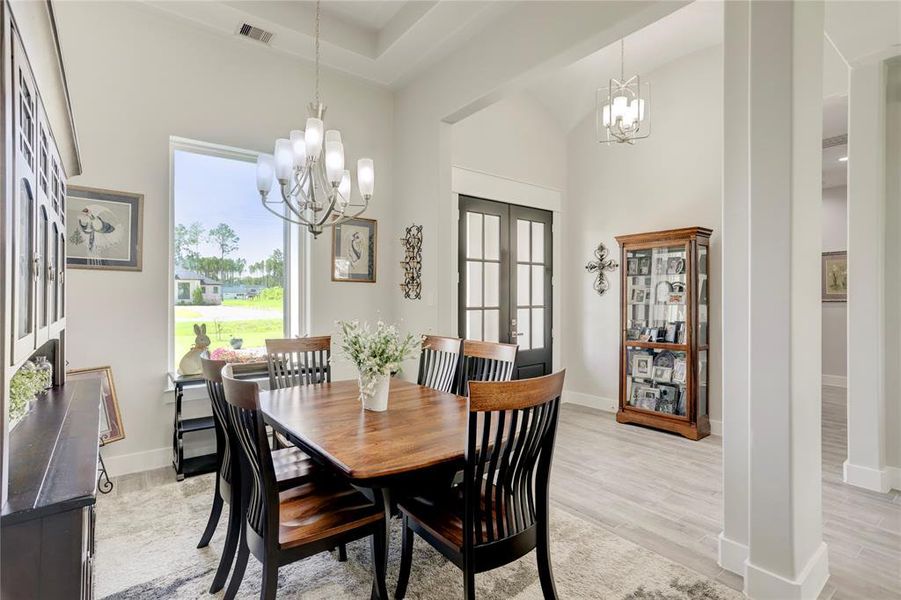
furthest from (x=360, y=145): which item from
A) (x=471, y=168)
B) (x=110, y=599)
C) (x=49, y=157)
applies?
(x=110, y=599)

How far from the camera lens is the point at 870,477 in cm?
306

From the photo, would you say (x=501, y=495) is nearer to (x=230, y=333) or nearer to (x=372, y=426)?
(x=372, y=426)

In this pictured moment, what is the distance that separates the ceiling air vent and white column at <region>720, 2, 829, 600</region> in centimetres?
328

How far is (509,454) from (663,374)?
133 inches

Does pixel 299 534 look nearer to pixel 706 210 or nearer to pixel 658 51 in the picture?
pixel 706 210

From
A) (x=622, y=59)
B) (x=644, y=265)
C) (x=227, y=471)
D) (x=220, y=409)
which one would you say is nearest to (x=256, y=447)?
(x=220, y=409)

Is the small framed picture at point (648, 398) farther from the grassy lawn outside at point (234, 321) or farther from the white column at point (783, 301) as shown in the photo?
the grassy lawn outside at point (234, 321)

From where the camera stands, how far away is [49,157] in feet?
6.23

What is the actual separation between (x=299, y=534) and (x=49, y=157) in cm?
188

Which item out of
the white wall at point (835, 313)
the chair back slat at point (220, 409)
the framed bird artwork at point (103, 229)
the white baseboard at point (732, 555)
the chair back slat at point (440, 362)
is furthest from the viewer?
the white wall at point (835, 313)

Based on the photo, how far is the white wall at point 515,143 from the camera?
4.68 m

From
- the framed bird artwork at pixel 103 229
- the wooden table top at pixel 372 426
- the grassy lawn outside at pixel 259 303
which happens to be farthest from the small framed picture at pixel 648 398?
the framed bird artwork at pixel 103 229

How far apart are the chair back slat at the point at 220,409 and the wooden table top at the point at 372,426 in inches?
8.1

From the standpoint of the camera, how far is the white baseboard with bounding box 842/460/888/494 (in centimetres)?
303
